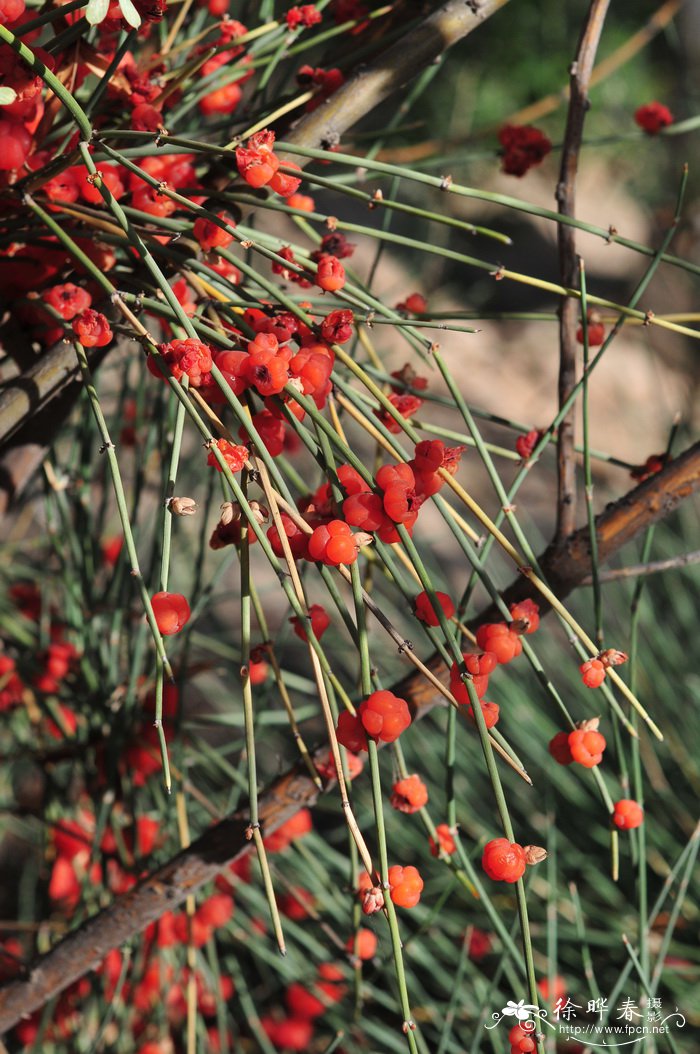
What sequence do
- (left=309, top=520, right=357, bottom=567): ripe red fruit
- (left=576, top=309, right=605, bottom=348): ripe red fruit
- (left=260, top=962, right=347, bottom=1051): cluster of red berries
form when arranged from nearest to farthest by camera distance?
(left=309, top=520, right=357, bottom=567): ripe red fruit, (left=576, top=309, right=605, bottom=348): ripe red fruit, (left=260, top=962, right=347, bottom=1051): cluster of red berries

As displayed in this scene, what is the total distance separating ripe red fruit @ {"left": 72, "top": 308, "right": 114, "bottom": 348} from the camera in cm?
26

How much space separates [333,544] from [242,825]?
0.53ft

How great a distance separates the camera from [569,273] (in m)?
0.33

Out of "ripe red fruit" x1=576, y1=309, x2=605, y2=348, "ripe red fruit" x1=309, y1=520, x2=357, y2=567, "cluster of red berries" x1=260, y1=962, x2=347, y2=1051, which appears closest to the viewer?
"ripe red fruit" x1=309, y1=520, x2=357, y2=567

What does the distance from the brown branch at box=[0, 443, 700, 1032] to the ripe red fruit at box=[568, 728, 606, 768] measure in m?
0.06

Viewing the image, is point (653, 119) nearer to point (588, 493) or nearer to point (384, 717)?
point (588, 493)

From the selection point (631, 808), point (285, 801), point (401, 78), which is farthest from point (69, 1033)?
point (401, 78)

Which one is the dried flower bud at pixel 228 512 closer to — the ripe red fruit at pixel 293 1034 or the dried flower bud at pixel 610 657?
the dried flower bud at pixel 610 657

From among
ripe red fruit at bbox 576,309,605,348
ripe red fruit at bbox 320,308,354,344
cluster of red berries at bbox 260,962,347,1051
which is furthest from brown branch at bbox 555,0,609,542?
cluster of red berries at bbox 260,962,347,1051

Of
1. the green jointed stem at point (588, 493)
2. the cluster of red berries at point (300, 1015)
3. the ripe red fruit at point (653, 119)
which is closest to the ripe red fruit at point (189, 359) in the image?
the green jointed stem at point (588, 493)

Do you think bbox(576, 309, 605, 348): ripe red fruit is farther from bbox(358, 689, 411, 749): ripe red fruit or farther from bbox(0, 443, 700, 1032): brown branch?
bbox(358, 689, 411, 749): ripe red fruit

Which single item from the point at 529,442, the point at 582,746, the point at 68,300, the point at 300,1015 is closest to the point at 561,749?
the point at 582,746

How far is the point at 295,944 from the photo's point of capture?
0.57m

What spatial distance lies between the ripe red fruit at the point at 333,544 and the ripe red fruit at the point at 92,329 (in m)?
0.09
